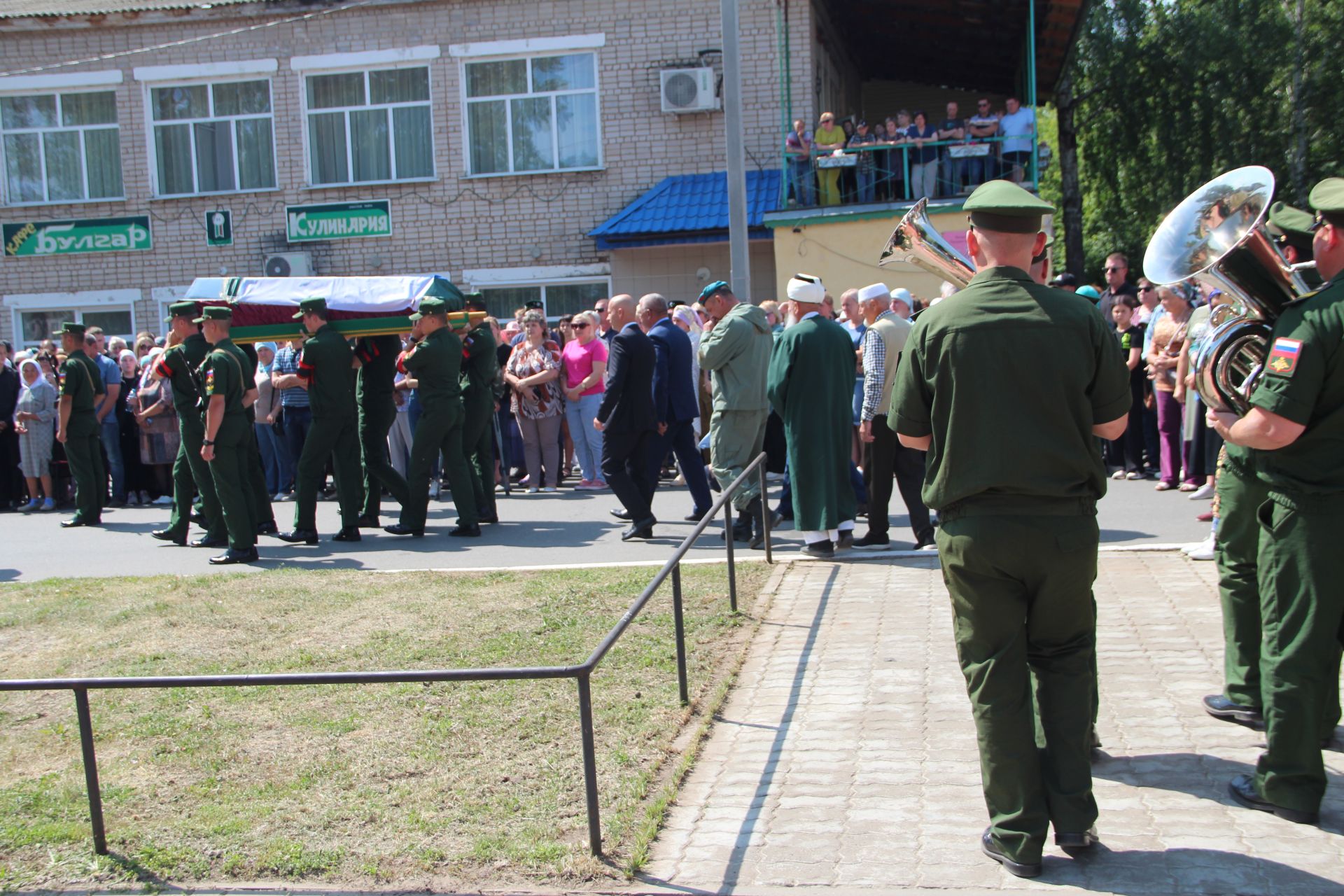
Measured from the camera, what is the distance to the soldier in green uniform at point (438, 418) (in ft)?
32.8

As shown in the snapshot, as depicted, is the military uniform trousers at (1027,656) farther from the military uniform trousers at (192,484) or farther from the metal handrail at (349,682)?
the military uniform trousers at (192,484)

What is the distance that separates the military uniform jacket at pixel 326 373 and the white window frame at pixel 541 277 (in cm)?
1053

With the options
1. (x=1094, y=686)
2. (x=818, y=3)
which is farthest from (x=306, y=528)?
(x=818, y=3)

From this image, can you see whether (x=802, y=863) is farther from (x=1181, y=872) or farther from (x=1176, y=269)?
(x=1176, y=269)

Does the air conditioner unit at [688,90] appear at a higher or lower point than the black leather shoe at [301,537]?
higher

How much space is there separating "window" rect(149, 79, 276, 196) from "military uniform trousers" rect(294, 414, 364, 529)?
42.0ft

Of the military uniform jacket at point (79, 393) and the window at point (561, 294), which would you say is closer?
the military uniform jacket at point (79, 393)

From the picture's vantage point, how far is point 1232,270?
13.4 feet

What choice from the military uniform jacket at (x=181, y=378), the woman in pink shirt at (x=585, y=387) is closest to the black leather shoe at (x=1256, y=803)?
the military uniform jacket at (x=181, y=378)

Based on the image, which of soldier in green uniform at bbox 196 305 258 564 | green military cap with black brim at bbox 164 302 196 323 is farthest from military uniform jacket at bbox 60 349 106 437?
soldier in green uniform at bbox 196 305 258 564

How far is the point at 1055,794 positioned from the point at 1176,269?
188 centimetres

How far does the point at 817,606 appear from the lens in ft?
23.1

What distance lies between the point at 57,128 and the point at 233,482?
16008 mm

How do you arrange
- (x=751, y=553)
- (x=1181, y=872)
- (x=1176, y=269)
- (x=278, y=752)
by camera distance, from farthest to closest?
(x=751, y=553), (x=278, y=752), (x=1176, y=269), (x=1181, y=872)
